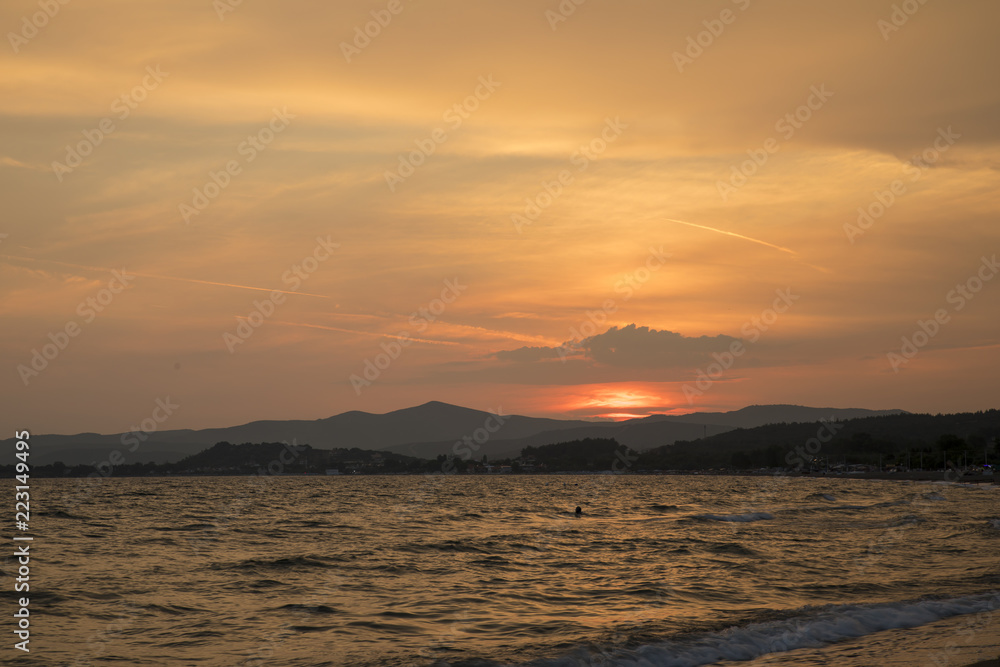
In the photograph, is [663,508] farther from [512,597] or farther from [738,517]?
[512,597]

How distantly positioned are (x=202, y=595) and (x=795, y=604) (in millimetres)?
20655

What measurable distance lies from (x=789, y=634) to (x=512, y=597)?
32.3 feet

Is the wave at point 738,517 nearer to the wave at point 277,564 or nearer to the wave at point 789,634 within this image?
the wave at point 789,634

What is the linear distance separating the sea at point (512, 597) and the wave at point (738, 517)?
43.3ft

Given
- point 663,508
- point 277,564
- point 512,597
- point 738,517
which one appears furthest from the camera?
point 663,508

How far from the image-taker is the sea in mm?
19359

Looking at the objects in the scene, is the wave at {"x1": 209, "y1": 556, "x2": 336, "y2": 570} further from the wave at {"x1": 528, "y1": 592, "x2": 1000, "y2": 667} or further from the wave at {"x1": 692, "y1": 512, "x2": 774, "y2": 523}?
the wave at {"x1": 692, "y1": 512, "x2": 774, "y2": 523}

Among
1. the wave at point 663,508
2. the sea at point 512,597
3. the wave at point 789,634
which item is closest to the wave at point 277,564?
the sea at point 512,597

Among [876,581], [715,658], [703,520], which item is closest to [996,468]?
[703,520]

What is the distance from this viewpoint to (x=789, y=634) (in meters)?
20.9

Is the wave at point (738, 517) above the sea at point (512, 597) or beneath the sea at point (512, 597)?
beneath

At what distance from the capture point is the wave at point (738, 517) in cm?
6481

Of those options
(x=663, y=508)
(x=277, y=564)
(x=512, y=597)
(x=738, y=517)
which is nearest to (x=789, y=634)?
(x=512, y=597)

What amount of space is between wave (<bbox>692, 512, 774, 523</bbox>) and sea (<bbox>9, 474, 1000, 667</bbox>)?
13199 mm
